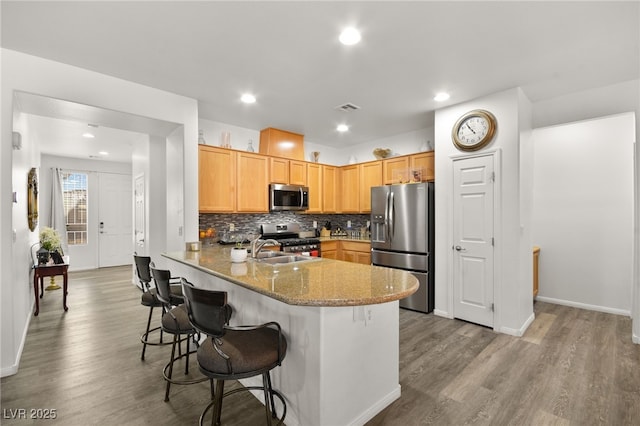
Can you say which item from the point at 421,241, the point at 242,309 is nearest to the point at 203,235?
the point at 242,309

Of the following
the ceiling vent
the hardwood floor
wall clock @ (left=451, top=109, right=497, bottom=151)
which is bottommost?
the hardwood floor

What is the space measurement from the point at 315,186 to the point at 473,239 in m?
2.86

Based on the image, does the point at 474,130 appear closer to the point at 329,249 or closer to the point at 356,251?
the point at 356,251

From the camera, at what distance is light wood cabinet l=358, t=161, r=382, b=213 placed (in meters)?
5.31

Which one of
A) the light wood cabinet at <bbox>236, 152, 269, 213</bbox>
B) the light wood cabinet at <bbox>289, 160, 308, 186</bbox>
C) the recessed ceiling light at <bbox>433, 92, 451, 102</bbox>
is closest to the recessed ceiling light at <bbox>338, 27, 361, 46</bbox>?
the recessed ceiling light at <bbox>433, 92, 451, 102</bbox>

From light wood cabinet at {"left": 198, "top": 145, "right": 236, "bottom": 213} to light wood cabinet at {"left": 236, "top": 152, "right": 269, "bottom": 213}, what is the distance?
0.34 ft

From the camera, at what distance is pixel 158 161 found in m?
4.92

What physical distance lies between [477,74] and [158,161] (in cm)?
460

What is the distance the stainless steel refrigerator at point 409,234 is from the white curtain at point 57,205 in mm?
7204

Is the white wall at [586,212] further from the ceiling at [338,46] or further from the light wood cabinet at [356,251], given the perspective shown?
the light wood cabinet at [356,251]

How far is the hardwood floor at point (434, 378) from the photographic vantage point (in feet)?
6.75

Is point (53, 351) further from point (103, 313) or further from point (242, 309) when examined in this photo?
point (242, 309)

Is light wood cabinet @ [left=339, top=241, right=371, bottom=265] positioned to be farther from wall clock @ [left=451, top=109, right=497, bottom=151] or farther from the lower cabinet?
wall clock @ [left=451, top=109, right=497, bottom=151]

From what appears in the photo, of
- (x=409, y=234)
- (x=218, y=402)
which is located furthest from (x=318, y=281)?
(x=409, y=234)
